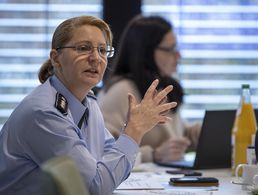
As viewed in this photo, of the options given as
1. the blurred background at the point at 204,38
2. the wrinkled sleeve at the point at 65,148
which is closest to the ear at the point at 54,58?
the wrinkled sleeve at the point at 65,148

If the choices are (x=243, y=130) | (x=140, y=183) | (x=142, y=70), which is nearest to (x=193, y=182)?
(x=140, y=183)

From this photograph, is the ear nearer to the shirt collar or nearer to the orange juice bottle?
the shirt collar

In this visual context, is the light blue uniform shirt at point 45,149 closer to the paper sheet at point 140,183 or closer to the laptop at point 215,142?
the paper sheet at point 140,183

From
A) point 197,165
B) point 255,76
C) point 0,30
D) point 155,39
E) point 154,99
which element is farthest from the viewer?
point 255,76

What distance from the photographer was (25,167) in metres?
2.06

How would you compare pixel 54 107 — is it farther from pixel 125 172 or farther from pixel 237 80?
pixel 237 80

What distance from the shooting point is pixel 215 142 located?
277 cm

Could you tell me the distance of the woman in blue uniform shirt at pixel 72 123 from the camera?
2.01 meters

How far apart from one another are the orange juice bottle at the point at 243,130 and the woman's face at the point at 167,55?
0.77 meters

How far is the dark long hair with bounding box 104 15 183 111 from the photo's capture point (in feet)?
10.9

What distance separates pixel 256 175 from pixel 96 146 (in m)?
0.54


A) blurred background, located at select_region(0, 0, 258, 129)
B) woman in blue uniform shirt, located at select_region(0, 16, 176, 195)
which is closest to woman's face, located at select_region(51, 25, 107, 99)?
woman in blue uniform shirt, located at select_region(0, 16, 176, 195)

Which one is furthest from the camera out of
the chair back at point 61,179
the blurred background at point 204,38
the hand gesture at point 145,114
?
the blurred background at point 204,38

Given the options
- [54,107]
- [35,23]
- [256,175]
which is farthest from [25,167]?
[35,23]
